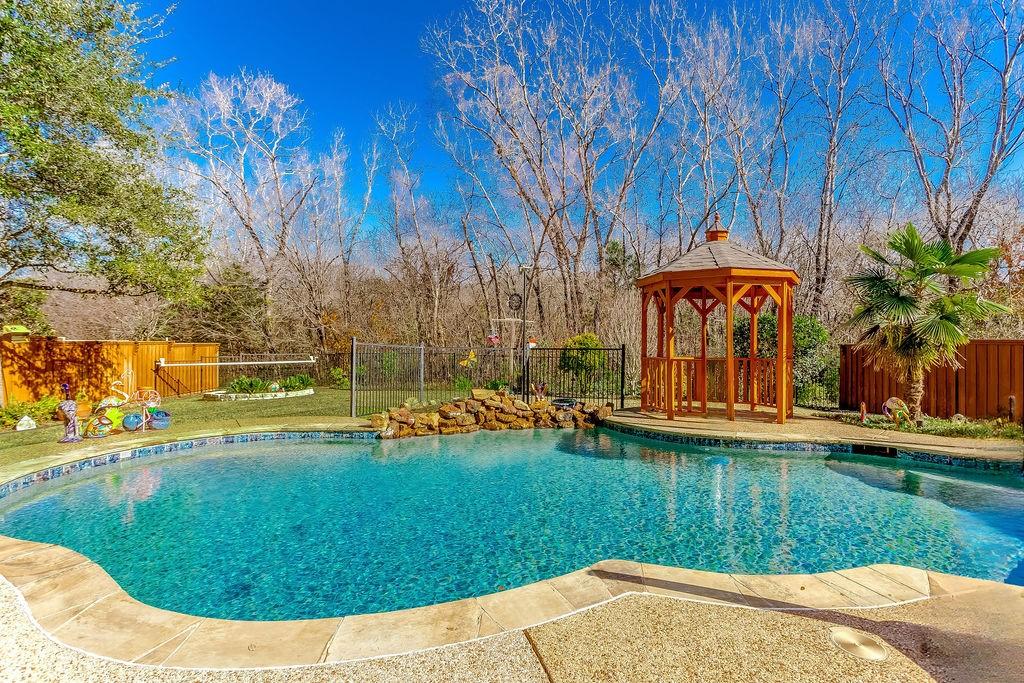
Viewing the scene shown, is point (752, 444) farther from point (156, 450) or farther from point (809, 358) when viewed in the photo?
point (156, 450)

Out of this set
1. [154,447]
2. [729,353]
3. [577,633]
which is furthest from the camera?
[729,353]

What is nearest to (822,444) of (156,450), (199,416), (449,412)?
(449,412)

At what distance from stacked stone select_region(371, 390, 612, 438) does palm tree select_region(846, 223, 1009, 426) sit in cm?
454

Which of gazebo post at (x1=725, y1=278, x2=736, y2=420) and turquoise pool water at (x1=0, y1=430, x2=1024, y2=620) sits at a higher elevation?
gazebo post at (x1=725, y1=278, x2=736, y2=420)

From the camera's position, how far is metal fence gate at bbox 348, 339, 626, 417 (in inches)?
409

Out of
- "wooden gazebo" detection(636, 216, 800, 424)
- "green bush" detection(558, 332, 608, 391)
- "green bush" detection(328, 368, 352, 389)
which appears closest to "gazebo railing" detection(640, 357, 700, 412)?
"wooden gazebo" detection(636, 216, 800, 424)

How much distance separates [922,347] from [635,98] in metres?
14.1

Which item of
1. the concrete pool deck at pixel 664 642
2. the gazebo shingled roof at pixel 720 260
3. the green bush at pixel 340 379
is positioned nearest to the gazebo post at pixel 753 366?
the gazebo shingled roof at pixel 720 260

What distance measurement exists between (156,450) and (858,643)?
26.6ft

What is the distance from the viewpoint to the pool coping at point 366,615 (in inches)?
87.6

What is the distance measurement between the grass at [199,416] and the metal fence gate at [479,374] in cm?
96

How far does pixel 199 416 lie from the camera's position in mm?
9805

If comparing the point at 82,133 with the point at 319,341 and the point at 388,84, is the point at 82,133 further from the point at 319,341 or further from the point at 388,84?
the point at 388,84

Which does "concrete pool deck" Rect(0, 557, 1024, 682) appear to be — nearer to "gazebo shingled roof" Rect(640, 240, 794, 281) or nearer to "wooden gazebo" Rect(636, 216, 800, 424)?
"wooden gazebo" Rect(636, 216, 800, 424)
